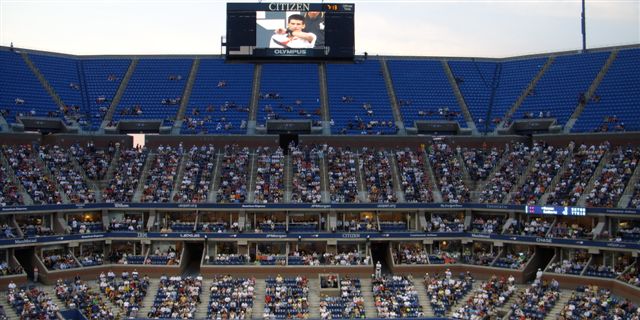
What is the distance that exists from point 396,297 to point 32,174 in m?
29.4

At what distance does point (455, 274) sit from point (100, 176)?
29.3m

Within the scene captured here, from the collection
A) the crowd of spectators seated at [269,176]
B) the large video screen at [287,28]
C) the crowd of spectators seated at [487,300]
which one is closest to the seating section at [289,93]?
the large video screen at [287,28]

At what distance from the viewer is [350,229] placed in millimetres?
63156

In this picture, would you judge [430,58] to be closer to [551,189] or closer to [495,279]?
[551,189]

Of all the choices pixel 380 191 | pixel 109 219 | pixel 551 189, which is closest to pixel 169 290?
pixel 109 219

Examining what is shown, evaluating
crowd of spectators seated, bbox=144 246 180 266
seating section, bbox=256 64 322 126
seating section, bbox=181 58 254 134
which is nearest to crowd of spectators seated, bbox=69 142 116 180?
seating section, bbox=181 58 254 134

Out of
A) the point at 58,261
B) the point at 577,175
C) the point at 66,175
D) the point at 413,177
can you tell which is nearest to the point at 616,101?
the point at 577,175

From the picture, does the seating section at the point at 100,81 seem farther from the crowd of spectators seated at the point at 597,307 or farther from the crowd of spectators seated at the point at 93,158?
the crowd of spectators seated at the point at 597,307

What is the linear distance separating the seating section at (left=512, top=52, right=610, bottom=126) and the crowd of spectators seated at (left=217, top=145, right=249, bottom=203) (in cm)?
2573

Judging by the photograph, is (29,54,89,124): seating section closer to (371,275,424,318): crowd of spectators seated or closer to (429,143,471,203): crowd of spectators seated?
(429,143,471,203): crowd of spectators seated

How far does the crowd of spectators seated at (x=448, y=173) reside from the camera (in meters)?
65.2

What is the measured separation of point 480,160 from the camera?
70.4 m

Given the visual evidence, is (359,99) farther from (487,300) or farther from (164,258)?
(487,300)

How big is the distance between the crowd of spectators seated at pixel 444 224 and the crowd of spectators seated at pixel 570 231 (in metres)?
7.11
